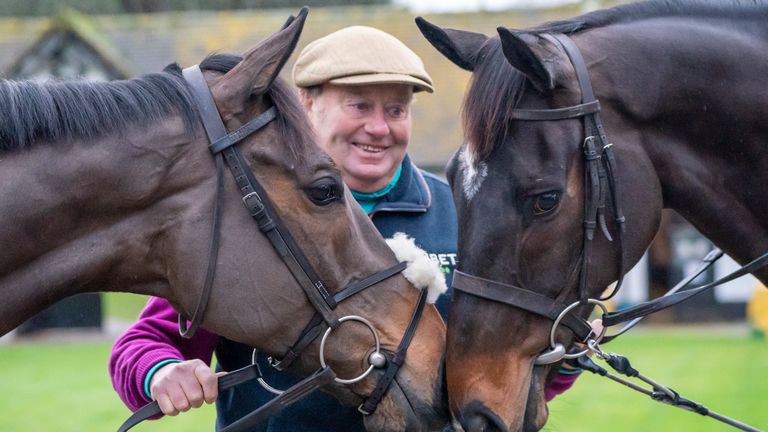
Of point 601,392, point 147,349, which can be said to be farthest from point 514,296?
point 601,392

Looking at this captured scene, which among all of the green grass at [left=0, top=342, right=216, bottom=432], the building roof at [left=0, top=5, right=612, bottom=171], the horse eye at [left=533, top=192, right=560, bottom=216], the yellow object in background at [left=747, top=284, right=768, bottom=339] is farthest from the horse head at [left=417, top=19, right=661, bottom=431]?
the building roof at [left=0, top=5, right=612, bottom=171]

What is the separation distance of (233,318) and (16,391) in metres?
12.7

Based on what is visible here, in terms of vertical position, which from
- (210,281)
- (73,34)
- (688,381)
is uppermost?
(210,281)

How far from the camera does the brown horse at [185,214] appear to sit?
9.98ft

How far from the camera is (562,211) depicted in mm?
3402

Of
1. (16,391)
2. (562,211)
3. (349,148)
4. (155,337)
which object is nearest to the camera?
A: (562,211)

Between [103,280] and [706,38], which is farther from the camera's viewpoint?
[706,38]

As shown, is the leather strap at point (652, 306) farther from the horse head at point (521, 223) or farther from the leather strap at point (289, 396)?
the leather strap at point (289, 396)

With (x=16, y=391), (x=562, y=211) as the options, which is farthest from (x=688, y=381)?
(x=562, y=211)

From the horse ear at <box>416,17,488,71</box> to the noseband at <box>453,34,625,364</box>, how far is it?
398 mm

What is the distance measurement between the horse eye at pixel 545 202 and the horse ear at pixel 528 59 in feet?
1.20

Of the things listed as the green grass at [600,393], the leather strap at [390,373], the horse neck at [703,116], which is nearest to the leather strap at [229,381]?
the leather strap at [390,373]

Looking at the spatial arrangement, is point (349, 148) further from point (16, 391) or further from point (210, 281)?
point (16, 391)

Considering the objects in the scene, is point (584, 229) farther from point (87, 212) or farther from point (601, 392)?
point (601, 392)
